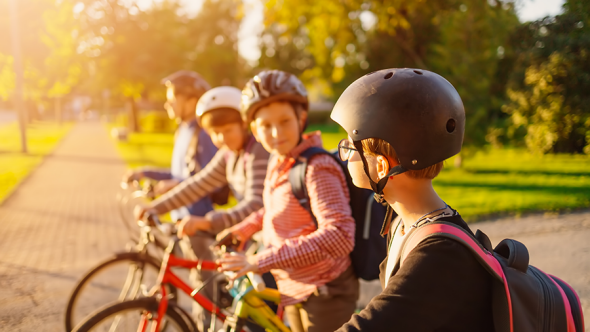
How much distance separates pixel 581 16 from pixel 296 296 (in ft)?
9.18

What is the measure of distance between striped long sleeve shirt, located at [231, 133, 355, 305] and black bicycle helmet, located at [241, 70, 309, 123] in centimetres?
25

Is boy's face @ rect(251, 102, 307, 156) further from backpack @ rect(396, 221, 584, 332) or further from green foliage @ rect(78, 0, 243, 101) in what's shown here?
green foliage @ rect(78, 0, 243, 101)

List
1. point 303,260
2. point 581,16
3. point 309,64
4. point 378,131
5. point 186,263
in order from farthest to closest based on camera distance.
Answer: point 309,64, point 581,16, point 186,263, point 303,260, point 378,131

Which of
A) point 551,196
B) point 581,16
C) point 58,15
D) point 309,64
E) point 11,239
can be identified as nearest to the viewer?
point 581,16

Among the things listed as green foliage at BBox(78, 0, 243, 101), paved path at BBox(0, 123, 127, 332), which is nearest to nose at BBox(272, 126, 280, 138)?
paved path at BBox(0, 123, 127, 332)

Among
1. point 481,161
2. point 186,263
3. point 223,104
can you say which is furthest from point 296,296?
point 481,161

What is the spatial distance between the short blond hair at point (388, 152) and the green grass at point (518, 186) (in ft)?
11.2

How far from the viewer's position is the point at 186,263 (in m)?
3.03

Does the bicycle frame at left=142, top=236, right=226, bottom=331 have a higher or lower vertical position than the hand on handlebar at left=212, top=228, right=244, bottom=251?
lower

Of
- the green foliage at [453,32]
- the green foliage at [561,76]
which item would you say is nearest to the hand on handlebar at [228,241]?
the green foliage at [561,76]

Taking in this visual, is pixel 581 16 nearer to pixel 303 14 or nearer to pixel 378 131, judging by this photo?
pixel 378 131

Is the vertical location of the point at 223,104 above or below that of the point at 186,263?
above

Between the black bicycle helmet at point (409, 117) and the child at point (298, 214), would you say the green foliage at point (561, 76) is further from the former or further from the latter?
the black bicycle helmet at point (409, 117)

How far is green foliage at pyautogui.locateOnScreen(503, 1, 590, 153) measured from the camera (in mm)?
3445
